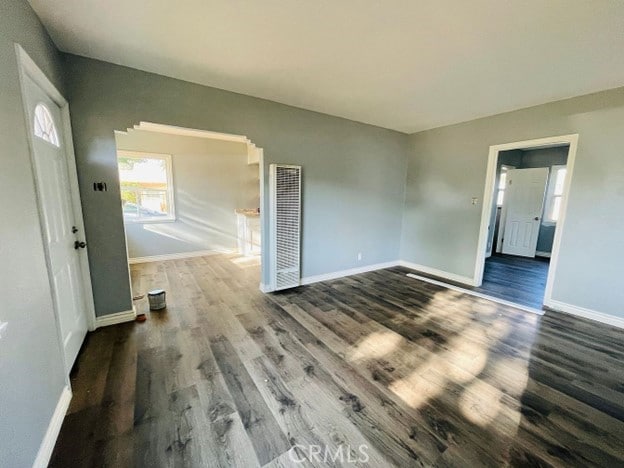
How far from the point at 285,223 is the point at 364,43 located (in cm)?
223

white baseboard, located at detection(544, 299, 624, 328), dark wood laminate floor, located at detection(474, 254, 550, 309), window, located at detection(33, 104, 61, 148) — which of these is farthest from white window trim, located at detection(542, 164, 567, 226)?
window, located at detection(33, 104, 61, 148)

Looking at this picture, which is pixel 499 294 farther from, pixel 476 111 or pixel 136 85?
pixel 136 85

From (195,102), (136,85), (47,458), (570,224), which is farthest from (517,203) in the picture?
(47,458)

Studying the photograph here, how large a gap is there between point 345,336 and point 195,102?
301 cm

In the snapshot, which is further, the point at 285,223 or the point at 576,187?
the point at 285,223

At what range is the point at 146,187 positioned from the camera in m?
4.94

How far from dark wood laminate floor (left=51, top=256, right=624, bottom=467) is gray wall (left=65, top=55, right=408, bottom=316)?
38.3 inches

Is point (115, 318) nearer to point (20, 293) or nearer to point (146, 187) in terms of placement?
point (20, 293)

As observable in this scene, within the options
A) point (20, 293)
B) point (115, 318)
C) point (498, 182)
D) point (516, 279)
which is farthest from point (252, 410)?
point (498, 182)

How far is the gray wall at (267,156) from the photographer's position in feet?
7.90

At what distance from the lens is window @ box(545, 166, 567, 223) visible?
5672 mm

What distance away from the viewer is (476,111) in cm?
353

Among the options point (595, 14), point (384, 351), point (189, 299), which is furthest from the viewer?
point (189, 299)

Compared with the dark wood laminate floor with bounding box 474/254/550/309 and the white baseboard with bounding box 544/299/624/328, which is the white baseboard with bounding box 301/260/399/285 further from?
the white baseboard with bounding box 544/299/624/328
